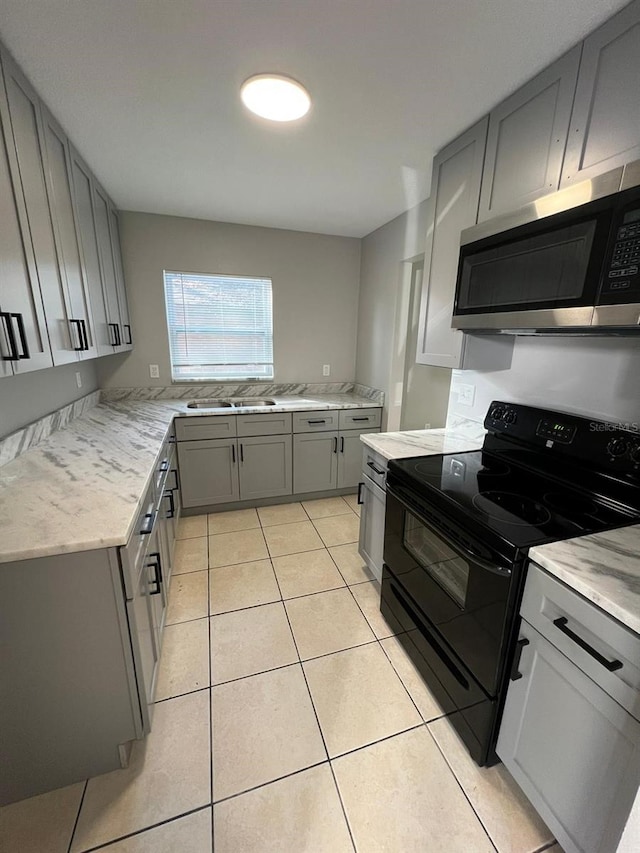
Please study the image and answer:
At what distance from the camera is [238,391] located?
346 cm

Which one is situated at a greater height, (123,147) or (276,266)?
(123,147)

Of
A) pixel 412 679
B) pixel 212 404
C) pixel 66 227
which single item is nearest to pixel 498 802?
pixel 412 679

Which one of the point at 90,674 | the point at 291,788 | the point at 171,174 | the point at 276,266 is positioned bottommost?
→ the point at 291,788

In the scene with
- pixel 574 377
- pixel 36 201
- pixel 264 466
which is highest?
pixel 36 201

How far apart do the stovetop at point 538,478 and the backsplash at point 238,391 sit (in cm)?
166

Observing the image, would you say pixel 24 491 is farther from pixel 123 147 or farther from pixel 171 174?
pixel 171 174

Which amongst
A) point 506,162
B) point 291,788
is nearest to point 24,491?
point 291,788

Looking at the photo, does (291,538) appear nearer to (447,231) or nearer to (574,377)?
A: (574,377)

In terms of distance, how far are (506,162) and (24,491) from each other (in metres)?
2.33

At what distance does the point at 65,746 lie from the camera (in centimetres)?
118

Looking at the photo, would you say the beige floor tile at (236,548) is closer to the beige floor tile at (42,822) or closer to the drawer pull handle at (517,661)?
the beige floor tile at (42,822)

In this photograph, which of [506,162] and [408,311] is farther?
[408,311]

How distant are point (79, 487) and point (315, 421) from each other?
1.96 metres

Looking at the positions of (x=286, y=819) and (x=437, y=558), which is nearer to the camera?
(x=286, y=819)
